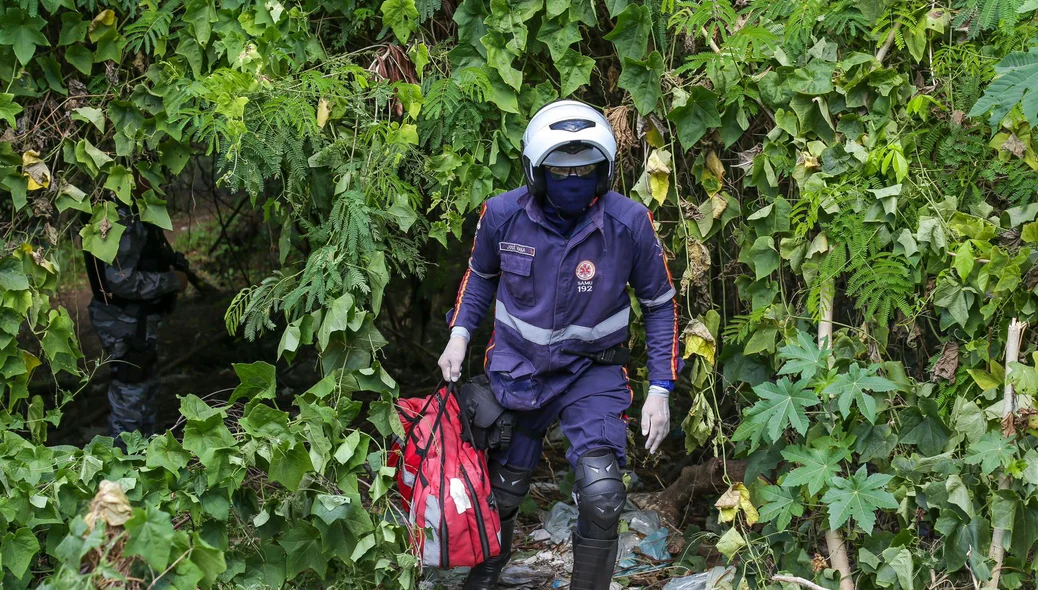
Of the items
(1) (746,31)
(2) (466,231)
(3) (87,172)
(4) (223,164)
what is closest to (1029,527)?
(1) (746,31)

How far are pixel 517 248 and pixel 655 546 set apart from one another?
163 cm

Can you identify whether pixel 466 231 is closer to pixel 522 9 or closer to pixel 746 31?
pixel 522 9

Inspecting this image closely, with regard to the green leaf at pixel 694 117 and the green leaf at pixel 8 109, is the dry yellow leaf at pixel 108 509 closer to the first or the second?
the green leaf at pixel 8 109

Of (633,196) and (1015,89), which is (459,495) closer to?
(633,196)

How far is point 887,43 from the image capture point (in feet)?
11.7

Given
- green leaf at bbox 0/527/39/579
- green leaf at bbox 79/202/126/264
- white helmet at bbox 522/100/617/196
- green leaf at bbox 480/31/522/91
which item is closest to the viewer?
green leaf at bbox 0/527/39/579

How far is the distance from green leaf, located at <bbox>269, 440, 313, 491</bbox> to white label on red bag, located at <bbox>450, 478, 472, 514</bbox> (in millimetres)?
492

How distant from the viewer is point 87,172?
407cm

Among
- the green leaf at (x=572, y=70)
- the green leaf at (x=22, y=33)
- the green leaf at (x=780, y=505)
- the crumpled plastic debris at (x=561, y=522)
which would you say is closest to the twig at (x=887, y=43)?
the green leaf at (x=572, y=70)

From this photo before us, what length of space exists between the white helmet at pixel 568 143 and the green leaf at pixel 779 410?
92cm

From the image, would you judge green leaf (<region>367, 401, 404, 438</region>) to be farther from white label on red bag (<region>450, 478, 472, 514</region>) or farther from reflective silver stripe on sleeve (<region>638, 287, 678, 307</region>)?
reflective silver stripe on sleeve (<region>638, 287, 678, 307</region>)

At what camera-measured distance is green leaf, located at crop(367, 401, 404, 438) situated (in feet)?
11.7

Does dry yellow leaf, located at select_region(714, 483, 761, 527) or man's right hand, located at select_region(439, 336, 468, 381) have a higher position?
man's right hand, located at select_region(439, 336, 468, 381)

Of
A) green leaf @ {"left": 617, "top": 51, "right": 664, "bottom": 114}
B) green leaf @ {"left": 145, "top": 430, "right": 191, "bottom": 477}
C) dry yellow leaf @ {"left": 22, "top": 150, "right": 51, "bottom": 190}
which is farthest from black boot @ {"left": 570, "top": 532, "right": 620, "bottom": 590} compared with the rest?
dry yellow leaf @ {"left": 22, "top": 150, "right": 51, "bottom": 190}
